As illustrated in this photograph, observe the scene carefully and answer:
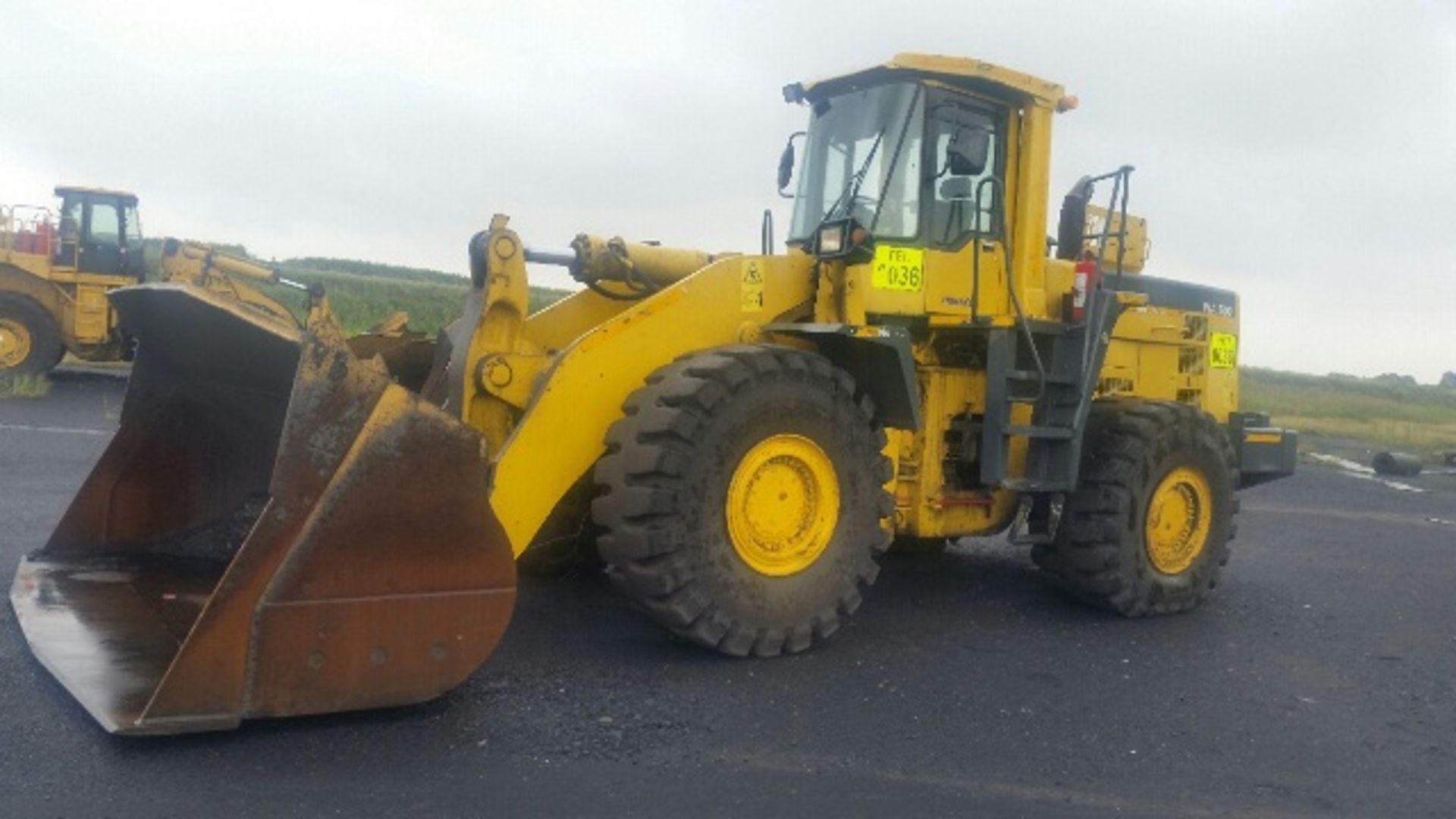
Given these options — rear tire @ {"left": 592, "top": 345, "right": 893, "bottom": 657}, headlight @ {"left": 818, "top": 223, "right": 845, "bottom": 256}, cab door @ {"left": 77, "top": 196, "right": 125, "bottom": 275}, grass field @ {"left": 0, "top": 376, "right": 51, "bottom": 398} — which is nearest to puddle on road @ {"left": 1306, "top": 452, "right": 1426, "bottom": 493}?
headlight @ {"left": 818, "top": 223, "right": 845, "bottom": 256}

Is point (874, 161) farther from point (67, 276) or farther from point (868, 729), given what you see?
point (67, 276)

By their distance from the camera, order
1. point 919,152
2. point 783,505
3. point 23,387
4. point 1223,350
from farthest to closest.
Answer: point 23,387
point 1223,350
point 919,152
point 783,505

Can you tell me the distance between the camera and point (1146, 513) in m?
7.10

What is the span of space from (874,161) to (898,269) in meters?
0.59

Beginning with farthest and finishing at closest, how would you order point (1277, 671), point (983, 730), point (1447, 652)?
1. point (1447, 652)
2. point (1277, 671)
3. point (983, 730)

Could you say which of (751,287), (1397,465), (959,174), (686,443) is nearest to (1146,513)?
(959,174)

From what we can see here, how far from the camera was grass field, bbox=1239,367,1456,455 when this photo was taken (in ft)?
93.0

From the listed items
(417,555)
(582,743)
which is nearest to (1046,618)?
(582,743)

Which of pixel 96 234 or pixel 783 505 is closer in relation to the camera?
pixel 783 505

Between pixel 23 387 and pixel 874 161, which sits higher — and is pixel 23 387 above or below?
below

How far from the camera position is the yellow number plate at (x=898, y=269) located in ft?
20.6

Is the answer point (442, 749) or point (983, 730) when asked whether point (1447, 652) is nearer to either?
point (983, 730)

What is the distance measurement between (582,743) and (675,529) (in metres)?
1.03

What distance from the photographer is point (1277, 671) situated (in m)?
6.06
